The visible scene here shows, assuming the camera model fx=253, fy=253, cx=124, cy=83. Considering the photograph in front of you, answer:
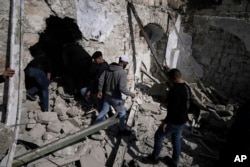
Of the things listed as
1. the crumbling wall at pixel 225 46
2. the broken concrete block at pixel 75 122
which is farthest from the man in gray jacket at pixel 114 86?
the crumbling wall at pixel 225 46

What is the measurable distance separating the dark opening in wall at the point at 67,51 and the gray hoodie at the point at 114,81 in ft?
3.28

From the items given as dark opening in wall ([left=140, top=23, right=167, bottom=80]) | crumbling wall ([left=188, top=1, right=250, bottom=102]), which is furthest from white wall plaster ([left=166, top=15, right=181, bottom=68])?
crumbling wall ([left=188, top=1, right=250, bottom=102])

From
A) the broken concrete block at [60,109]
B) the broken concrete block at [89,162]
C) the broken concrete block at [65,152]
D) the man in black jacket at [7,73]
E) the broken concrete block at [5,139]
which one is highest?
the man in black jacket at [7,73]

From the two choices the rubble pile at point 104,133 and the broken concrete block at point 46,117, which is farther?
the broken concrete block at point 46,117

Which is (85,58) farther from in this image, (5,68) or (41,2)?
(5,68)

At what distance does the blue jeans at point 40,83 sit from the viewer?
5098 millimetres

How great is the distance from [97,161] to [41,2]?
320 cm

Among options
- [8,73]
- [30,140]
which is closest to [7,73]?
[8,73]

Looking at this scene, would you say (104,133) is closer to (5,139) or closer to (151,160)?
(151,160)

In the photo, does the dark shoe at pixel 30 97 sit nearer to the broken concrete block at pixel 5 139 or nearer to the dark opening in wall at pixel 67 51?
the dark opening in wall at pixel 67 51

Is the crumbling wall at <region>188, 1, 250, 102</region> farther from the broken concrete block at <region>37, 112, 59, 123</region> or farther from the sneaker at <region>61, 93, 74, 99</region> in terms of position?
the broken concrete block at <region>37, 112, 59, 123</region>

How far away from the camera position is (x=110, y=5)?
6527 millimetres

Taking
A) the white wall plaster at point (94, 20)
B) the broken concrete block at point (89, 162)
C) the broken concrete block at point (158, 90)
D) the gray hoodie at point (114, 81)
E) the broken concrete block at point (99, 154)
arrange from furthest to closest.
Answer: the broken concrete block at point (158, 90) < the white wall plaster at point (94, 20) < the gray hoodie at point (114, 81) < the broken concrete block at point (99, 154) < the broken concrete block at point (89, 162)

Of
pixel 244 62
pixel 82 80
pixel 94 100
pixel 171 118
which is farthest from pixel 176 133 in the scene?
pixel 244 62
